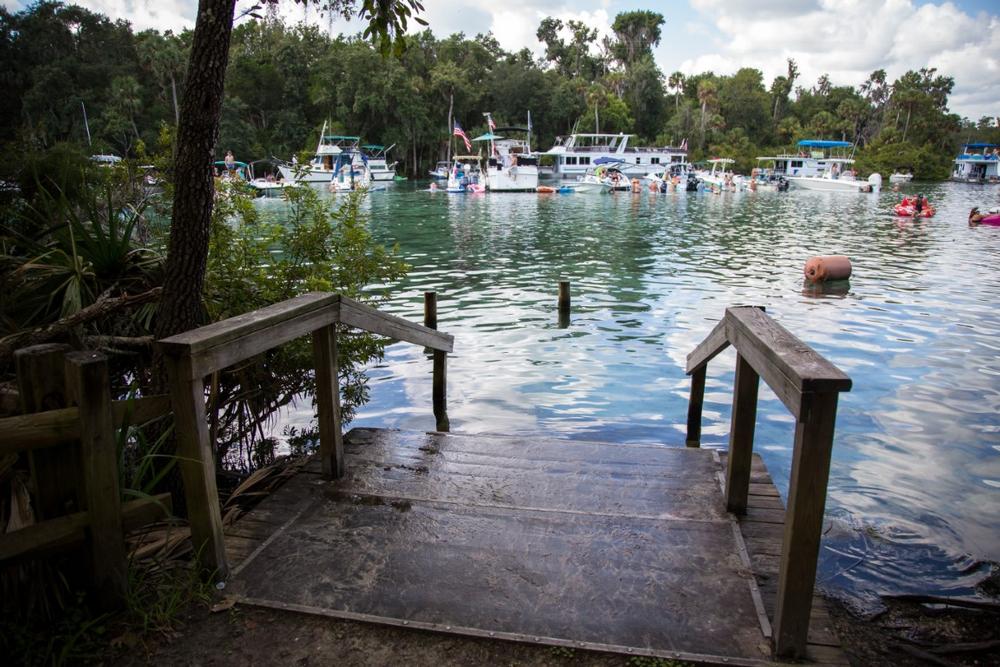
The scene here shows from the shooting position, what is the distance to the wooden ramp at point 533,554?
8.47 ft

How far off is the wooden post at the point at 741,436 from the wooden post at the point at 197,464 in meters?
2.46

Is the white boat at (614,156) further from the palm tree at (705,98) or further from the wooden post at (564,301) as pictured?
the wooden post at (564,301)

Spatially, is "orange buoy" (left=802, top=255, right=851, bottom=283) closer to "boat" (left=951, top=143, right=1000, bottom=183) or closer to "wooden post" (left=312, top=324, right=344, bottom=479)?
"wooden post" (left=312, top=324, right=344, bottom=479)

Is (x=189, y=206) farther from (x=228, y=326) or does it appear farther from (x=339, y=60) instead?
(x=339, y=60)

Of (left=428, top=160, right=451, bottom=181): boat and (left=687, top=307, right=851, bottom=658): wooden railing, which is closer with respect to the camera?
(left=687, top=307, right=851, bottom=658): wooden railing

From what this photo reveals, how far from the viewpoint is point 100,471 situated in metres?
2.35

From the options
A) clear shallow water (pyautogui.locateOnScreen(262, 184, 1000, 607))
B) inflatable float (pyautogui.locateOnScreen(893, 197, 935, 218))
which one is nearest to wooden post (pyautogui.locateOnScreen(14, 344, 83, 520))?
clear shallow water (pyautogui.locateOnScreen(262, 184, 1000, 607))

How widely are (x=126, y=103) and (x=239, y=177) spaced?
195 feet

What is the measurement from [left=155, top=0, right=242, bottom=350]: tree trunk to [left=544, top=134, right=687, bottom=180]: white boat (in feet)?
221

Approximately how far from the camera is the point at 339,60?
229ft

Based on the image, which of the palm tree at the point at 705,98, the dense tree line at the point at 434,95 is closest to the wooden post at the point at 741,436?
the dense tree line at the point at 434,95

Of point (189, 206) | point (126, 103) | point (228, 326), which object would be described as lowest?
point (228, 326)

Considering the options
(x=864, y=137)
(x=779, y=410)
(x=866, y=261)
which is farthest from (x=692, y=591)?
(x=864, y=137)

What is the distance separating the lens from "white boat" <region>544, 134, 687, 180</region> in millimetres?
69125
